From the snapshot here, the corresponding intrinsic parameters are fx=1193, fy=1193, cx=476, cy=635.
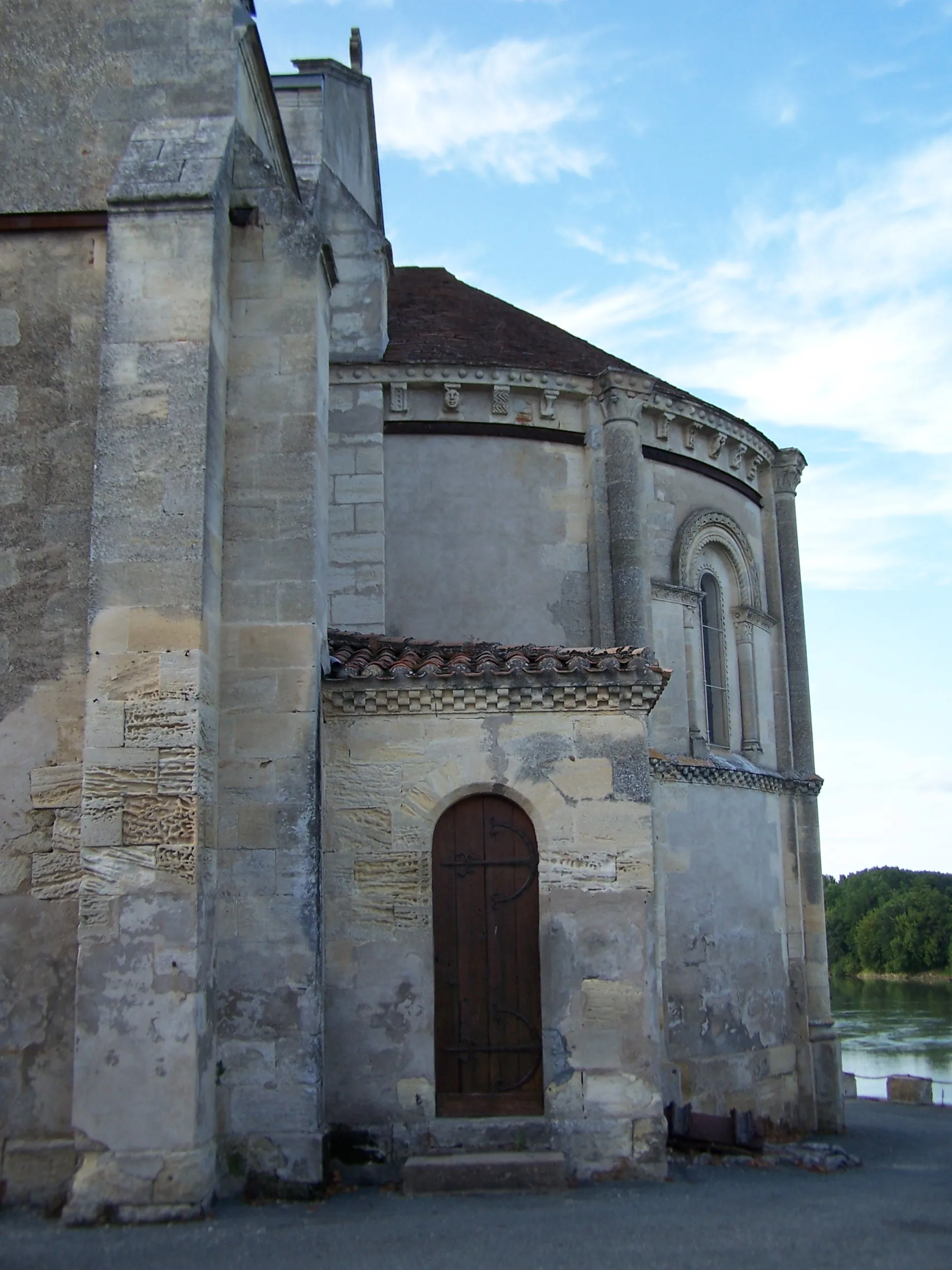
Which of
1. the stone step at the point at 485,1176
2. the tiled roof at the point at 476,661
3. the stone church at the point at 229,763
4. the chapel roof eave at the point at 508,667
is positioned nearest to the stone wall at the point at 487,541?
the stone church at the point at 229,763

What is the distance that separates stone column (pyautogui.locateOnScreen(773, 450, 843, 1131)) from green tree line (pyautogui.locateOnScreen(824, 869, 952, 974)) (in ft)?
156

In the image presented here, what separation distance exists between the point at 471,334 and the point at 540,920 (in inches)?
307

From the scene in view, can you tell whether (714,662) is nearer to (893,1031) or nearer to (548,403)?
(548,403)

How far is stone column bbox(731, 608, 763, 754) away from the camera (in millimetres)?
14133

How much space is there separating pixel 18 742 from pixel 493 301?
9536 millimetres

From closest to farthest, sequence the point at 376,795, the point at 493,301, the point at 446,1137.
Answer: the point at 446,1137
the point at 376,795
the point at 493,301

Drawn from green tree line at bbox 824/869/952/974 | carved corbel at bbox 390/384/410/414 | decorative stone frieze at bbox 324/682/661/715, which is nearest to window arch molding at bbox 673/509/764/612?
carved corbel at bbox 390/384/410/414

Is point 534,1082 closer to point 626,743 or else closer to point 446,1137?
point 446,1137

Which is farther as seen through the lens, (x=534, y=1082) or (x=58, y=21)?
(x=58, y=21)

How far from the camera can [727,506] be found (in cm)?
1450

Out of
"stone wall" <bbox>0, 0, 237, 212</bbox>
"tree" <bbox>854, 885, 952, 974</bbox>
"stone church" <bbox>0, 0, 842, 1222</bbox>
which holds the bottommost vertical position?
"tree" <bbox>854, 885, 952, 974</bbox>

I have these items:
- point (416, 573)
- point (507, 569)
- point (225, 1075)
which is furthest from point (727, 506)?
point (225, 1075)

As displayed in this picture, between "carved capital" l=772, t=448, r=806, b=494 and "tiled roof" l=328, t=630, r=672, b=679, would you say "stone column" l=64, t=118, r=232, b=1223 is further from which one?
"carved capital" l=772, t=448, r=806, b=494

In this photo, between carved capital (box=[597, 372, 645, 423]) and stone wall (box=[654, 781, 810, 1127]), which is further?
carved capital (box=[597, 372, 645, 423])
